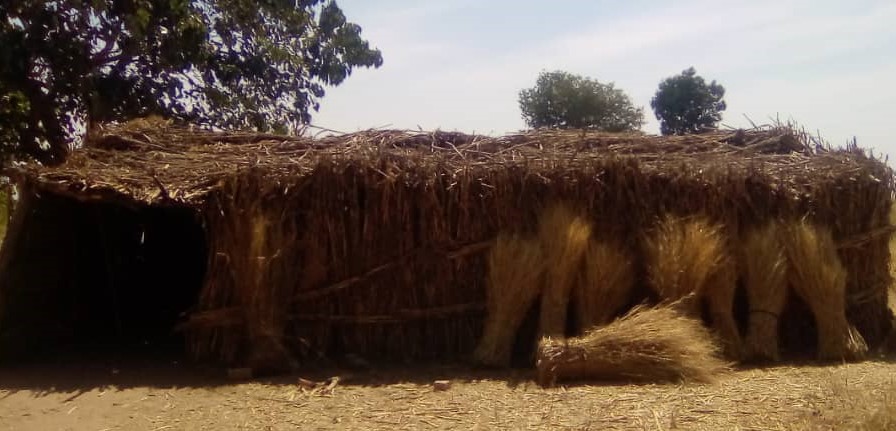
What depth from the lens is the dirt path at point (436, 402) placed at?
508 cm

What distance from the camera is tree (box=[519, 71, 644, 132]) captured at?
2041cm

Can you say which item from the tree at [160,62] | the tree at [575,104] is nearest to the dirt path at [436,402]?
the tree at [160,62]

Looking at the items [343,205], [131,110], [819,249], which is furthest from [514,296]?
[131,110]

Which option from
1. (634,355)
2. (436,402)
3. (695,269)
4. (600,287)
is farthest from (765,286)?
(436,402)

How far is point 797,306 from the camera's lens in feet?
23.6

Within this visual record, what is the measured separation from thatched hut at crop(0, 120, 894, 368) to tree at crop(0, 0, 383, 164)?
251 centimetres

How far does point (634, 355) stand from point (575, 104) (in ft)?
50.0

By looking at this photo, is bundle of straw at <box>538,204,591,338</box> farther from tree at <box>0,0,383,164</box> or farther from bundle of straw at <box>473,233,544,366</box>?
tree at <box>0,0,383,164</box>

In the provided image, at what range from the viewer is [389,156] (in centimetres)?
687

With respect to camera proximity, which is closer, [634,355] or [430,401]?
[430,401]

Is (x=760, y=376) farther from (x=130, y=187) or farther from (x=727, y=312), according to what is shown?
(x=130, y=187)

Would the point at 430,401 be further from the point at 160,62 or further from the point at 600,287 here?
the point at 160,62

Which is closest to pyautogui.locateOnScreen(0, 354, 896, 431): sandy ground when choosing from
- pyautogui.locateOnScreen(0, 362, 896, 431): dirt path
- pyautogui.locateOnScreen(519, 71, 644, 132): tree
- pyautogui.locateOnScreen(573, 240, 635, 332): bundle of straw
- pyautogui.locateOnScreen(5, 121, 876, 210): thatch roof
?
pyautogui.locateOnScreen(0, 362, 896, 431): dirt path

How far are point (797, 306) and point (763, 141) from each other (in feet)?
5.56
